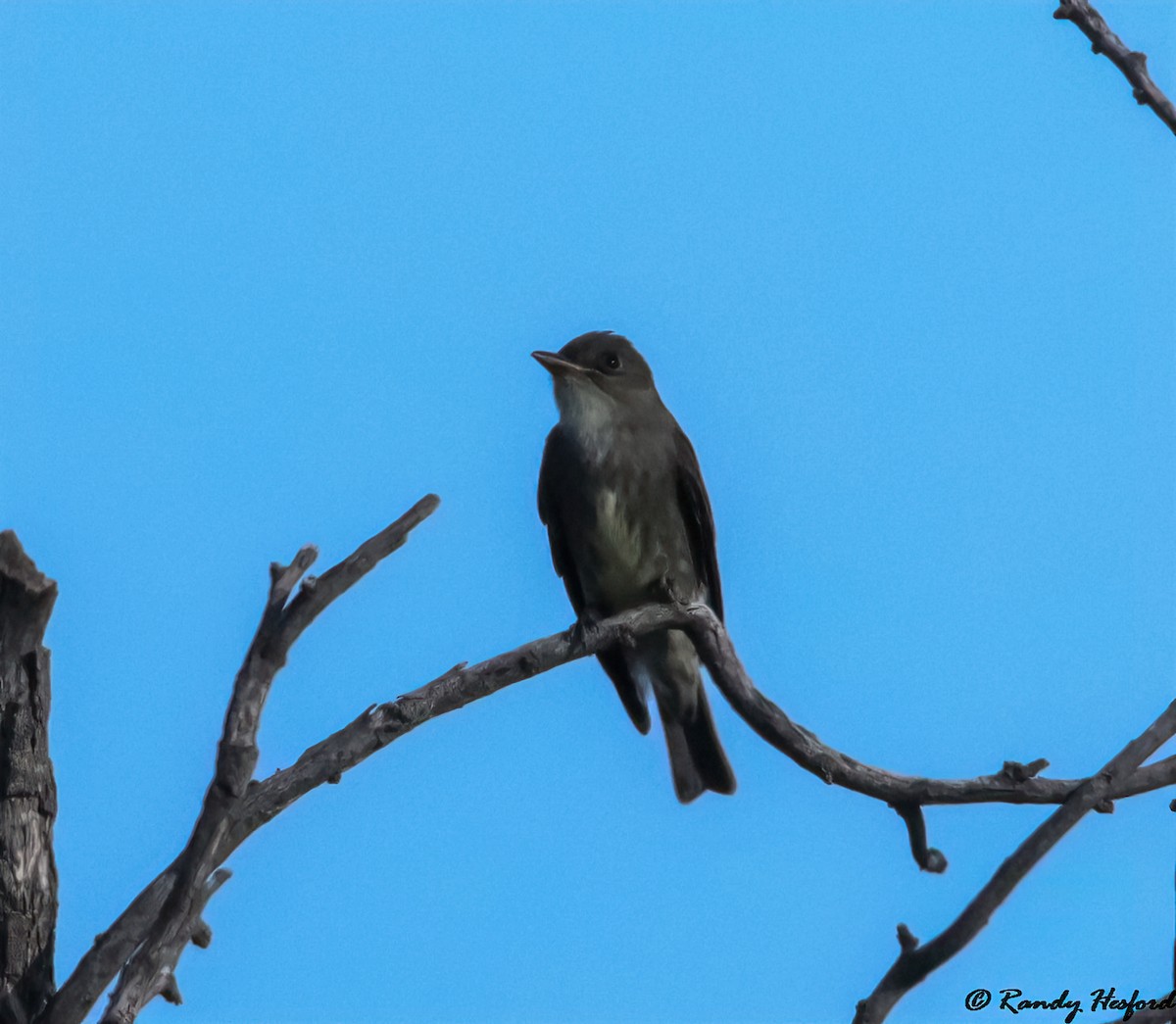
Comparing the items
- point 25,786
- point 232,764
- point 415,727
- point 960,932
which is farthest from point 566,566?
point 960,932

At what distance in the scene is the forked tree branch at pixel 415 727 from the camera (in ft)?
14.3

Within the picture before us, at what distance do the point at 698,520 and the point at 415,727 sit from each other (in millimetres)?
3154

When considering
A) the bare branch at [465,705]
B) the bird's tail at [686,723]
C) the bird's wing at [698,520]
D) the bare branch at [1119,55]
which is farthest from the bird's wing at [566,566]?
the bare branch at [1119,55]

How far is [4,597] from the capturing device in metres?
4.78

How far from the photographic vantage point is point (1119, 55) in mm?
3734

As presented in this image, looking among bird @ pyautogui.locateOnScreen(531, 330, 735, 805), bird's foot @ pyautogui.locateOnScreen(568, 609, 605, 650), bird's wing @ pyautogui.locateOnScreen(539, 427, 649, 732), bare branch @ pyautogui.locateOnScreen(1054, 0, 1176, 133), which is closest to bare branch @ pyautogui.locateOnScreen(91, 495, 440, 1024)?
bird's foot @ pyautogui.locateOnScreen(568, 609, 605, 650)

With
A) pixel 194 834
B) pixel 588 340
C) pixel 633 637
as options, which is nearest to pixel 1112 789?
pixel 633 637

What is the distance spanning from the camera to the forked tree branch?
14.3 ft

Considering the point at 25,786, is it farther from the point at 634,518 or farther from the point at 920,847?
the point at 634,518

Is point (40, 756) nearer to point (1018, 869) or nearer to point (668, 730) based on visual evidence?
point (1018, 869)

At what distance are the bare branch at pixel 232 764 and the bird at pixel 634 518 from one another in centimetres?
304

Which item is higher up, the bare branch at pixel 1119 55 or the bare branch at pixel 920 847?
the bare branch at pixel 1119 55

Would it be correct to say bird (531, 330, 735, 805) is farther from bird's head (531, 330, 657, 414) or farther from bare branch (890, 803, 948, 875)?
bare branch (890, 803, 948, 875)

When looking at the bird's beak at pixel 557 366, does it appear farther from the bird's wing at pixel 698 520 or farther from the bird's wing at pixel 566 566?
the bird's wing at pixel 698 520
